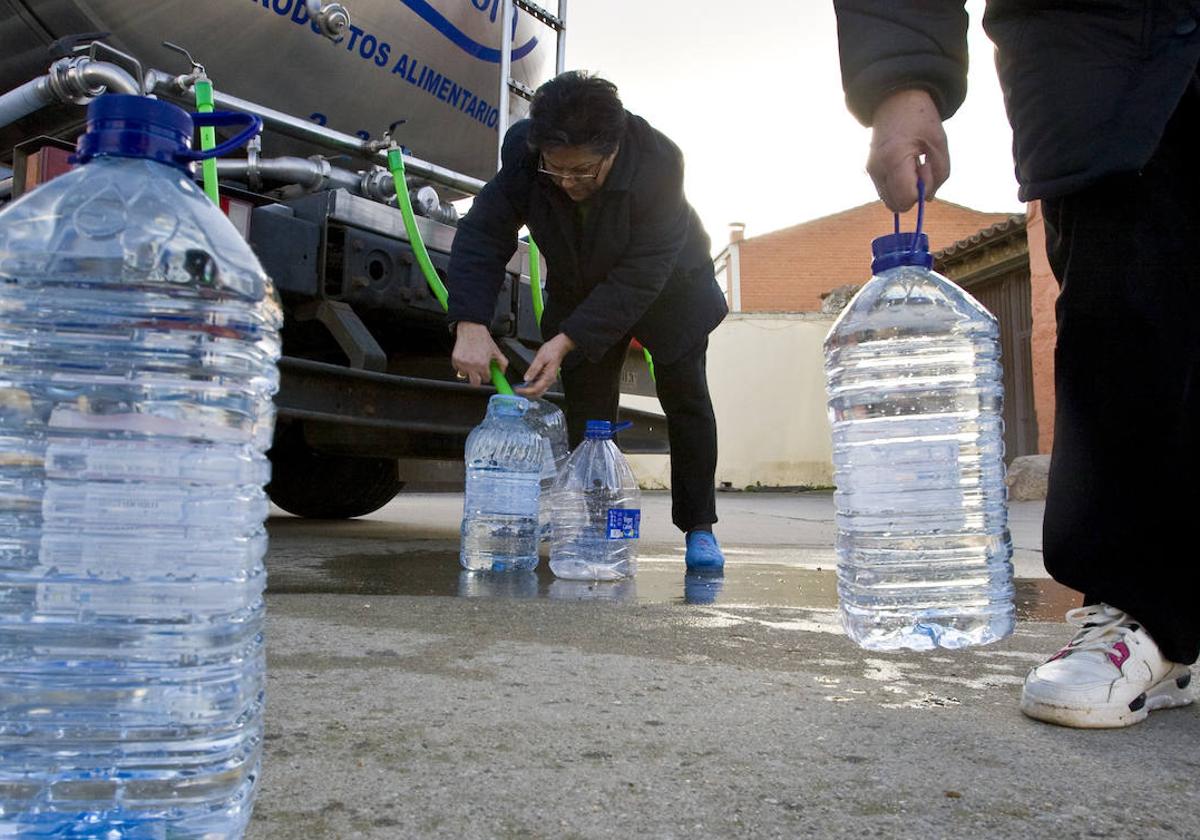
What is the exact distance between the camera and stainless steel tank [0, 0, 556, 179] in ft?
10.0

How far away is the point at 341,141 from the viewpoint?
3.61 metres

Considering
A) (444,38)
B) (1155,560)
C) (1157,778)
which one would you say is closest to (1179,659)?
(1155,560)

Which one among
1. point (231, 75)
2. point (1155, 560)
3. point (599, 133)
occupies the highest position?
point (231, 75)

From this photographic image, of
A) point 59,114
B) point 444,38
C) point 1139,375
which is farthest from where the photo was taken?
point 444,38

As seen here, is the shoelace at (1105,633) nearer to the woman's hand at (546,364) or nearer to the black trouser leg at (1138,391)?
the black trouser leg at (1138,391)

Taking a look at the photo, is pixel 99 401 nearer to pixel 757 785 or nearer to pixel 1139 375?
pixel 757 785

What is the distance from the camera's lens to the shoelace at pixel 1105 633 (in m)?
1.53

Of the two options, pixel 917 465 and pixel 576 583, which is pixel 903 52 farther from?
pixel 576 583

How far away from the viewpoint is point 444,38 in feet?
13.2

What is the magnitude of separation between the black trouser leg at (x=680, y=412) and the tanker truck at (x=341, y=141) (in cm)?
46

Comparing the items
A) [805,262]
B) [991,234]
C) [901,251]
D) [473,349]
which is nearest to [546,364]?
[473,349]

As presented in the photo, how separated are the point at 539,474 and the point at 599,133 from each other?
4.83ft

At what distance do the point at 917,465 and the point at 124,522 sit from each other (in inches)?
70.1

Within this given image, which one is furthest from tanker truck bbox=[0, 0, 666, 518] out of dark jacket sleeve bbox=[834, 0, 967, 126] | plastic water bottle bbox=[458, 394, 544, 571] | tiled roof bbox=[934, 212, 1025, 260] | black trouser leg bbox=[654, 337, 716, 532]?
tiled roof bbox=[934, 212, 1025, 260]
